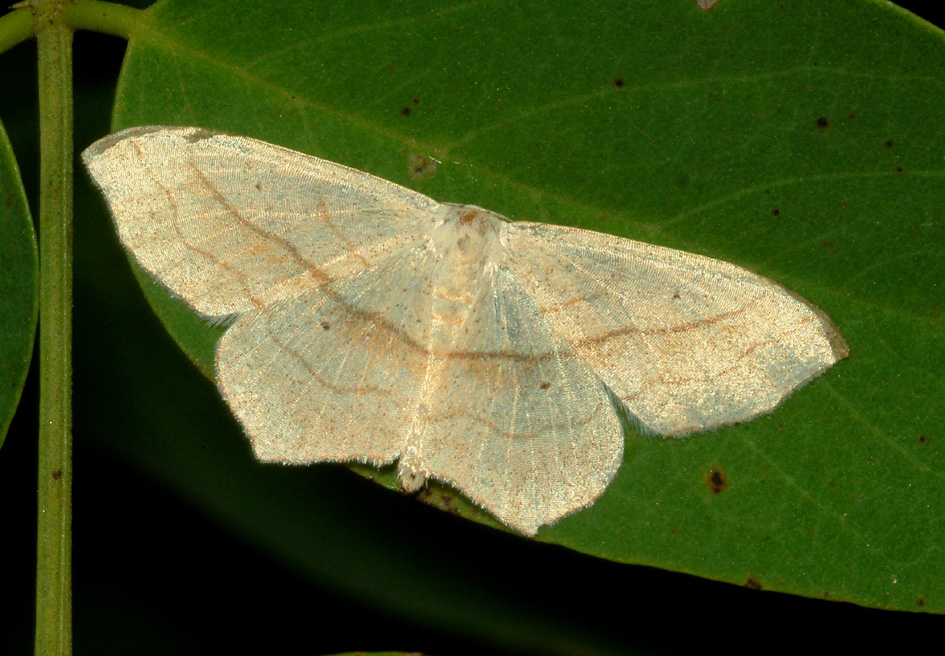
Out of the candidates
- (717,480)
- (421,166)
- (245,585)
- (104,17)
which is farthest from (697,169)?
(245,585)

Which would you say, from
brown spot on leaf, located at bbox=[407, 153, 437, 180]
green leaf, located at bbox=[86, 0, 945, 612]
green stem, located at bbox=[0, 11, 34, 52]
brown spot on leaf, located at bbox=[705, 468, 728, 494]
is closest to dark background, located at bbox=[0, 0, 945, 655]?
green stem, located at bbox=[0, 11, 34, 52]

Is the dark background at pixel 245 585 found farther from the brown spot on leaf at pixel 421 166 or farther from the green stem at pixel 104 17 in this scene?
the brown spot on leaf at pixel 421 166

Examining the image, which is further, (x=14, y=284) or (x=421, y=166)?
(x=421, y=166)

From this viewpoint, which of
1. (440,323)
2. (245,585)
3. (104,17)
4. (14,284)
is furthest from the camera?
(245,585)

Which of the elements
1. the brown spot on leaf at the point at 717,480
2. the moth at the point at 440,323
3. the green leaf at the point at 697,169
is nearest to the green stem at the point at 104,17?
the green leaf at the point at 697,169

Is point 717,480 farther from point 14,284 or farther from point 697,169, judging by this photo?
point 14,284

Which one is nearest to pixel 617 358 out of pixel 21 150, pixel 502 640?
pixel 502 640

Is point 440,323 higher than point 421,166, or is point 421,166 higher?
point 421,166
